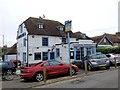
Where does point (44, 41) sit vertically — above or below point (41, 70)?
above

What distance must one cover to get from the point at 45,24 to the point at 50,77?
2016 centimetres

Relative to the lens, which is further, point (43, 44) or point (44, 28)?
point (44, 28)

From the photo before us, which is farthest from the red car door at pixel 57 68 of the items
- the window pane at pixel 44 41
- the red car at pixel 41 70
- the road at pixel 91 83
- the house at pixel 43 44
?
the window pane at pixel 44 41

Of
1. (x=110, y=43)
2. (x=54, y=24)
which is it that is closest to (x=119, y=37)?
(x=110, y=43)

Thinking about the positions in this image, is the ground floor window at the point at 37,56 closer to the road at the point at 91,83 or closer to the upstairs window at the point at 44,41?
the upstairs window at the point at 44,41

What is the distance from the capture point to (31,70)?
13758mm

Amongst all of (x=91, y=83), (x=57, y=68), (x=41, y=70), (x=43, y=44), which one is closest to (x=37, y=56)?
(x=43, y=44)

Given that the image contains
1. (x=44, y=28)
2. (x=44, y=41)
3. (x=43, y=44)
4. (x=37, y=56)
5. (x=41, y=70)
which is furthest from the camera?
(x=44, y=28)

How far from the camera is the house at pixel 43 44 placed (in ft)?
89.7

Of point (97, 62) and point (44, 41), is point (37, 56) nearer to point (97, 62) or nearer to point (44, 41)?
point (44, 41)

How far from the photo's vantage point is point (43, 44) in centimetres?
3041

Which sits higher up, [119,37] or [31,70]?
[119,37]

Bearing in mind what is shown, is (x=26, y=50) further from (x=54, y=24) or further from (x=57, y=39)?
(x=54, y=24)

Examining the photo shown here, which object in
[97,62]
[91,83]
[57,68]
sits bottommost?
[91,83]
